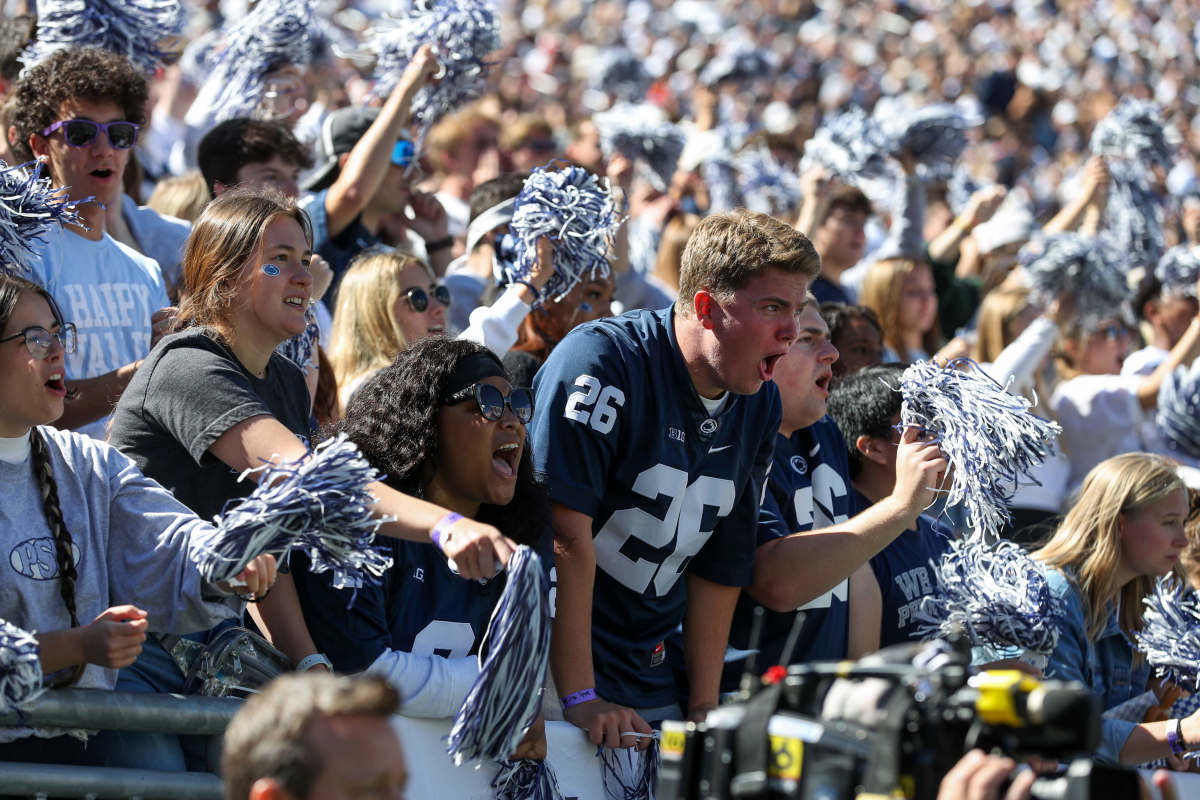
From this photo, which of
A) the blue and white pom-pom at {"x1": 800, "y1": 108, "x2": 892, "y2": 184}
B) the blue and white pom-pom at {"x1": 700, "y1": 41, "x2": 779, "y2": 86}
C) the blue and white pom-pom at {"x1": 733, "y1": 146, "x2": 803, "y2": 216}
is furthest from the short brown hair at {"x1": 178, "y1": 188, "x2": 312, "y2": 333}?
the blue and white pom-pom at {"x1": 700, "y1": 41, "x2": 779, "y2": 86}

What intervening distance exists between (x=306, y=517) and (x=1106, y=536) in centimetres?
Answer: 304

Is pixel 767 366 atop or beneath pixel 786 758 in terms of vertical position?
atop

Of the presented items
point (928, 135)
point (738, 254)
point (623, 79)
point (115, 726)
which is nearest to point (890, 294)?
point (928, 135)

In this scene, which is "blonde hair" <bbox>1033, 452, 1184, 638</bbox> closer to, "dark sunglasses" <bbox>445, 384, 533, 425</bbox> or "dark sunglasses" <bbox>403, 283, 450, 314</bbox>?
"dark sunglasses" <bbox>445, 384, 533, 425</bbox>

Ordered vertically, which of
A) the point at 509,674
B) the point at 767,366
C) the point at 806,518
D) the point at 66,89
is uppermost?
the point at 66,89

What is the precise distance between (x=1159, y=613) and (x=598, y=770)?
6.23 feet

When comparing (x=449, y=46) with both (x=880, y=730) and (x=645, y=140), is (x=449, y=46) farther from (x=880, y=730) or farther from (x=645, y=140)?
(x=880, y=730)

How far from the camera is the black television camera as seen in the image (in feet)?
8.92

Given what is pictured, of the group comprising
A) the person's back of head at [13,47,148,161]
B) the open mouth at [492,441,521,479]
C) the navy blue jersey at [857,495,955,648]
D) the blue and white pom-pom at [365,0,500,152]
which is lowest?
Result: the navy blue jersey at [857,495,955,648]

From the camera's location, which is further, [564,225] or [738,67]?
[738,67]

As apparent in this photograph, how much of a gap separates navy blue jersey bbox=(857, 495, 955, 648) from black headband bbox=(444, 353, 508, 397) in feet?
5.36

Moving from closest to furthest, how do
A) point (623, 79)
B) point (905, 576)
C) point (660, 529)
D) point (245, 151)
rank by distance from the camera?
point (660, 529) < point (905, 576) < point (245, 151) < point (623, 79)

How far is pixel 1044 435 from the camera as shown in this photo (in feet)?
16.1

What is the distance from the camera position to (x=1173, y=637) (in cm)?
506
